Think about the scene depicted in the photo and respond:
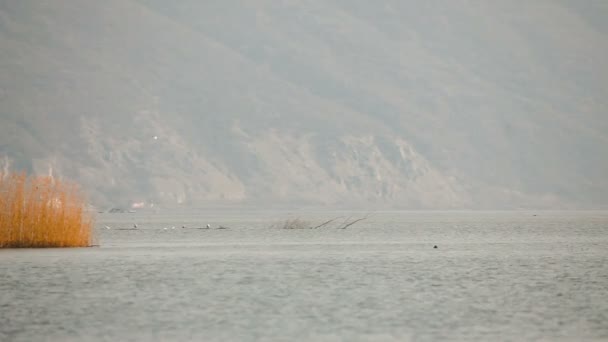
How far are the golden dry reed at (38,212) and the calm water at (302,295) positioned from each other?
73 cm

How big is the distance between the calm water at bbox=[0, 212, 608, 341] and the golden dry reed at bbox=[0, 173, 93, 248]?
73cm

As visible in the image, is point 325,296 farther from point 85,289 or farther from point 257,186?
point 257,186

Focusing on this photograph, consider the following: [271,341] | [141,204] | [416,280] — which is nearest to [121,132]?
[141,204]

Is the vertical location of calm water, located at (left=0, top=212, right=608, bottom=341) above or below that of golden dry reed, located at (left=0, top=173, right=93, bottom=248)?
below

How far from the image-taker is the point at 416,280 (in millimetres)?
33094

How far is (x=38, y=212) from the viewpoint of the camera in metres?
40.1

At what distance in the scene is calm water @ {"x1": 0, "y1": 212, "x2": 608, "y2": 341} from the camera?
21.9 meters

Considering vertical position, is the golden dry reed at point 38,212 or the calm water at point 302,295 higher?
the golden dry reed at point 38,212

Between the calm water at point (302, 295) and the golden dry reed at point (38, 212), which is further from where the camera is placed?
the golden dry reed at point (38, 212)

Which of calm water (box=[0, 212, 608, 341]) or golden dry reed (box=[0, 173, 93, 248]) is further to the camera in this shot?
golden dry reed (box=[0, 173, 93, 248])

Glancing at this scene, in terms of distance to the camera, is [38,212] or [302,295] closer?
[302,295]

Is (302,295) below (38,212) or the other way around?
below

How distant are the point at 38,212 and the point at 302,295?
14.7 meters

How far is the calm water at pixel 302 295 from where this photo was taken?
2194 centimetres
